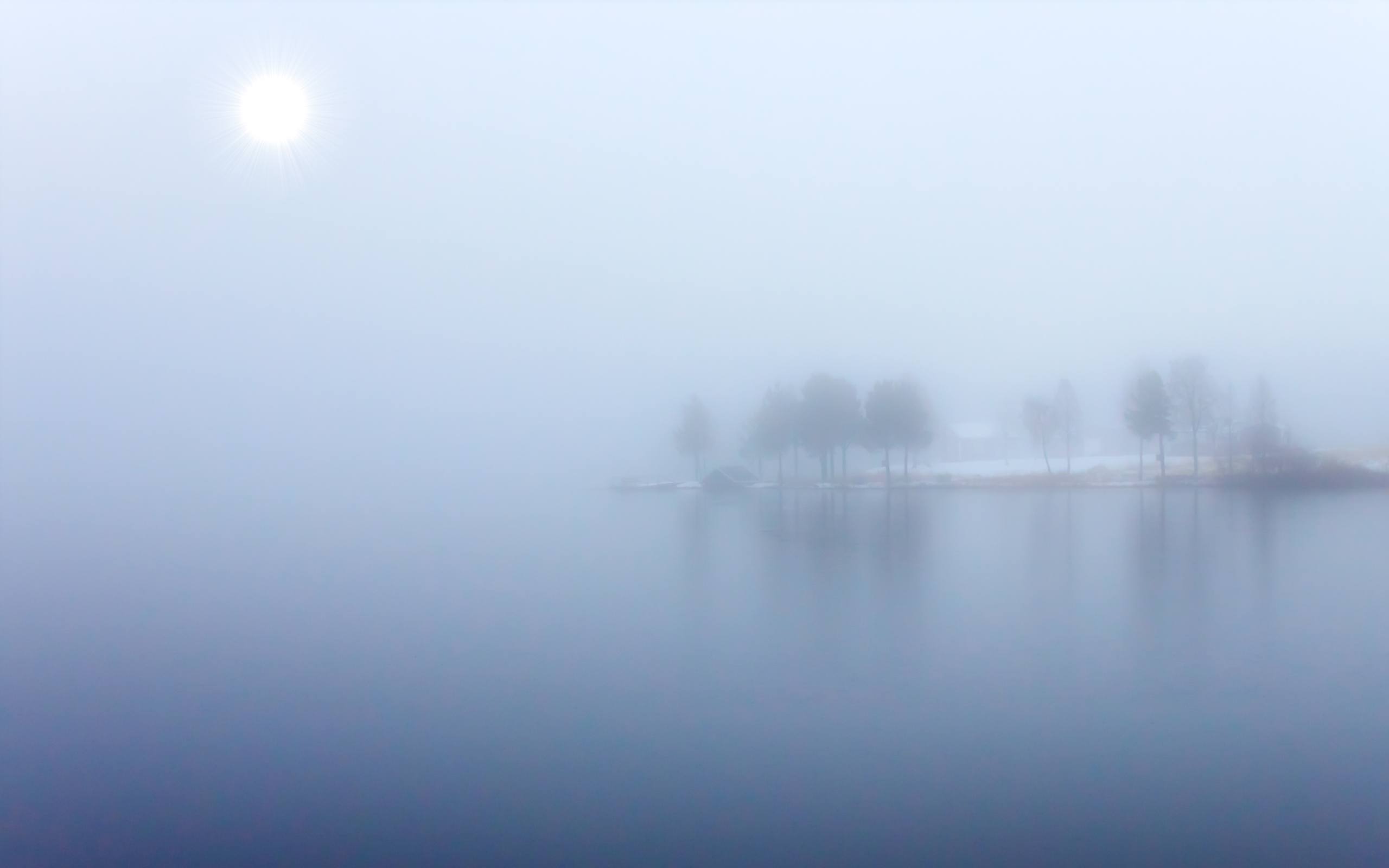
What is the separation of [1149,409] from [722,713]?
24.0 metres

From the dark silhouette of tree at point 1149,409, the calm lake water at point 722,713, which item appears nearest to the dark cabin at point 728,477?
the dark silhouette of tree at point 1149,409

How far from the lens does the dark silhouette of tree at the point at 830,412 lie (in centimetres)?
3084

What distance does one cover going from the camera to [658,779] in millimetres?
5539

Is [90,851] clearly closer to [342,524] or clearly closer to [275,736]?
[275,736]

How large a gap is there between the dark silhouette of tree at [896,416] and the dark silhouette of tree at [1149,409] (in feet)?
20.1

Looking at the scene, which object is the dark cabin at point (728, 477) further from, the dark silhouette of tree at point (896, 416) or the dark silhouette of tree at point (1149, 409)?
the dark silhouette of tree at point (1149, 409)

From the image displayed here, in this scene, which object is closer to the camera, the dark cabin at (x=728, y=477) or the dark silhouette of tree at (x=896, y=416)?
the dark silhouette of tree at (x=896, y=416)

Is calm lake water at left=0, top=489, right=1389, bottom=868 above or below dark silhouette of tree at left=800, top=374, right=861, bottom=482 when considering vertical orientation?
below

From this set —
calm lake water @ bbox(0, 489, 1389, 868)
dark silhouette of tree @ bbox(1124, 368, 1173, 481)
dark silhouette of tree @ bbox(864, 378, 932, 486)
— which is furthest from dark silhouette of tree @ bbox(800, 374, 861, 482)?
calm lake water @ bbox(0, 489, 1389, 868)

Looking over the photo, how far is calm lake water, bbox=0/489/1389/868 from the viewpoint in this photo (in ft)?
15.8

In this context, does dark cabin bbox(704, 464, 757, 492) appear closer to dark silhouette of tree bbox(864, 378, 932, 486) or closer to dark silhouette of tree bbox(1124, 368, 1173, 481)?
dark silhouette of tree bbox(864, 378, 932, 486)

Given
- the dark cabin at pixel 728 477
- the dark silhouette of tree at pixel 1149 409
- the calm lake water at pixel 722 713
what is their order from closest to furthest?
the calm lake water at pixel 722 713 → the dark silhouette of tree at pixel 1149 409 → the dark cabin at pixel 728 477

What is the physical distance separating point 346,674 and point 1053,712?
5883 millimetres

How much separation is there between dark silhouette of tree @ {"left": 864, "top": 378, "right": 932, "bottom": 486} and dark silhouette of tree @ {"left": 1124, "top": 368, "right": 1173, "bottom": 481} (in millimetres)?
6125
